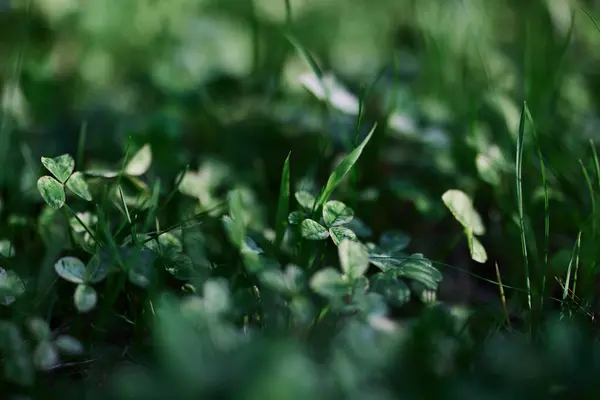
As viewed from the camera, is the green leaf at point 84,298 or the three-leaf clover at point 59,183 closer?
the green leaf at point 84,298

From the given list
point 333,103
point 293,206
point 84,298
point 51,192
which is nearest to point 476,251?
point 293,206

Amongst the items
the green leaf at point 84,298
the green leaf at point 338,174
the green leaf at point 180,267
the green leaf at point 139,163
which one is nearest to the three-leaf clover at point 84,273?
the green leaf at point 84,298

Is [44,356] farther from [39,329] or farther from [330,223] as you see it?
[330,223]

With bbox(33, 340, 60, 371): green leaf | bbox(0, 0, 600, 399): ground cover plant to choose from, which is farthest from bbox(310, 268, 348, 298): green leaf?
bbox(33, 340, 60, 371): green leaf

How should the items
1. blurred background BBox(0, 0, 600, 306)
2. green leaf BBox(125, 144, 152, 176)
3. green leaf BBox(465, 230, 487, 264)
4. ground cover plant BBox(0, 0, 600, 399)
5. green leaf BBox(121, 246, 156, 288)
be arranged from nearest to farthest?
ground cover plant BBox(0, 0, 600, 399) < green leaf BBox(121, 246, 156, 288) < green leaf BBox(465, 230, 487, 264) < green leaf BBox(125, 144, 152, 176) < blurred background BBox(0, 0, 600, 306)

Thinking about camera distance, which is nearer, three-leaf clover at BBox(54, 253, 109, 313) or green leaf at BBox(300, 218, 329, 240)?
three-leaf clover at BBox(54, 253, 109, 313)

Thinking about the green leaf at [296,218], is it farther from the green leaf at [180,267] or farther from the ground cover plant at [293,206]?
the green leaf at [180,267]

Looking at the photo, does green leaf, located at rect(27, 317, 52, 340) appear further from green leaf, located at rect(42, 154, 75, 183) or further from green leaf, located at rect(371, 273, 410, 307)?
green leaf, located at rect(371, 273, 410, 307)

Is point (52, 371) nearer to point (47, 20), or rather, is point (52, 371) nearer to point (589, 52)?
point (47, 20)
